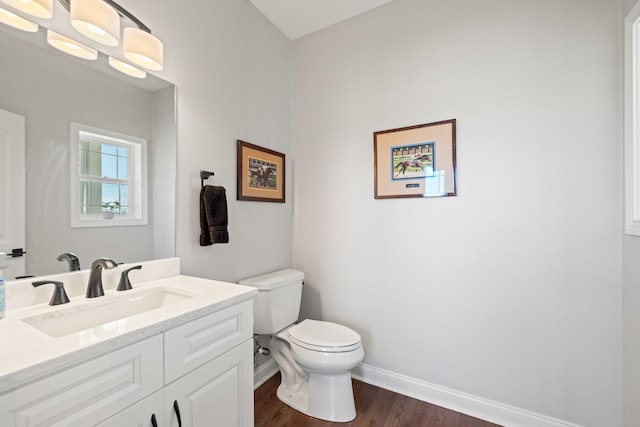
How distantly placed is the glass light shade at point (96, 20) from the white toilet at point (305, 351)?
4.53ft

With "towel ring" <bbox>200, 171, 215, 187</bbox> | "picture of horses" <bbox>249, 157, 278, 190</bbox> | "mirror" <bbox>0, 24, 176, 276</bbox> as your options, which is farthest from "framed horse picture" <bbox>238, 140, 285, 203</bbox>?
"mirror" <bbox>0, 24, 176, 276</bbox>

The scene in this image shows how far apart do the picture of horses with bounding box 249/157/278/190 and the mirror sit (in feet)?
2.04

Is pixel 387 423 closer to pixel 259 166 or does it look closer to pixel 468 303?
pixel 468 303

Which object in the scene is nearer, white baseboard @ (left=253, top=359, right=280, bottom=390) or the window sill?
the window sill

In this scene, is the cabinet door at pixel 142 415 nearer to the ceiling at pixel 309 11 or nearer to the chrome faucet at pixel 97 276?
the chrome faucet at pixel 97 276

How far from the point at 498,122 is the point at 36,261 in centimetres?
223

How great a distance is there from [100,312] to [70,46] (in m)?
1.05

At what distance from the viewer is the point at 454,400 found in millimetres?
1703

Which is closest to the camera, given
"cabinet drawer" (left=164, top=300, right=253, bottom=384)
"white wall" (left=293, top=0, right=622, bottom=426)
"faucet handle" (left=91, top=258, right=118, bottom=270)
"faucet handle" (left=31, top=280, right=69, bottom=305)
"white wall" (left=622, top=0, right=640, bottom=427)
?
"cabinet drawer" (left=164, top=300, right=253, bottom=384)

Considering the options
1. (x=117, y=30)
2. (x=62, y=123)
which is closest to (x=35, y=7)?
(x=117, y=30)

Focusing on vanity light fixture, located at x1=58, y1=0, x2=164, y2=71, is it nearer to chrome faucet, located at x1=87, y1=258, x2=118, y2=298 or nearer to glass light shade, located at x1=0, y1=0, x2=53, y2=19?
glass light shade, located at x1=0, y1=0, x2=53, y2=19

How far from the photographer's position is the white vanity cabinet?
2.11ft

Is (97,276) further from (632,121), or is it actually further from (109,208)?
(632,121)

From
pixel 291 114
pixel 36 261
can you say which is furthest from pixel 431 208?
pixel 36 261
